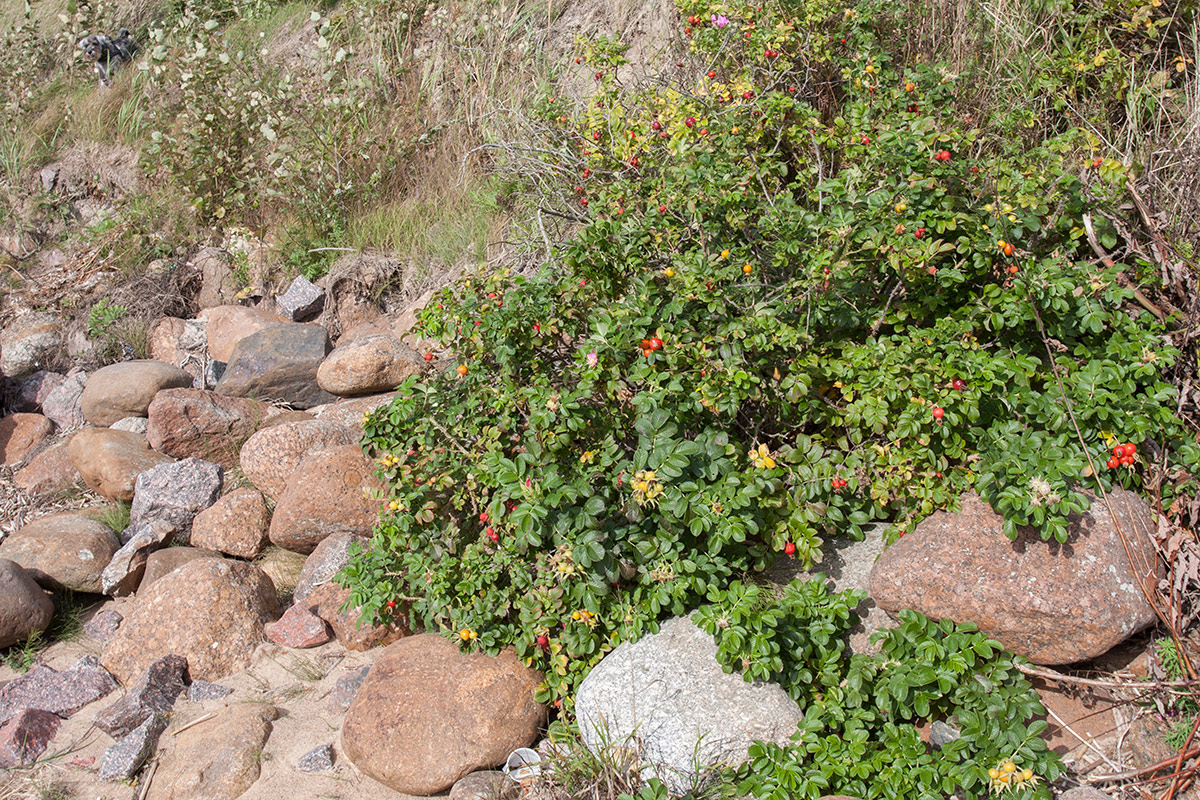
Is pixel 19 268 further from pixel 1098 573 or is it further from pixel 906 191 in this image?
pixel 1098 573

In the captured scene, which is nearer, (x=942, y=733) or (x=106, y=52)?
(x=942, y=733)

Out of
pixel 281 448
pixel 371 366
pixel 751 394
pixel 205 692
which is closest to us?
pixel 751 394

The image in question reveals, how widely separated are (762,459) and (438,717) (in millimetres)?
1390

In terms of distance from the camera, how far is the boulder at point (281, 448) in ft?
14.7

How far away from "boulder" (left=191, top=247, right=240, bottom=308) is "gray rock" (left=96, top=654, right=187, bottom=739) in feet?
13.1

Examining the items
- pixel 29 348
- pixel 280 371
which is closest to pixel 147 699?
pixel 280 371

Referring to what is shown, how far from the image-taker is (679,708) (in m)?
2.61

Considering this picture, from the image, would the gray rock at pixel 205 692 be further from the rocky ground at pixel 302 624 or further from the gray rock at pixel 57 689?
the gray rock at pixel 57 689

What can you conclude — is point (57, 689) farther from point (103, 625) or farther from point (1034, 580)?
point (1034, 580)

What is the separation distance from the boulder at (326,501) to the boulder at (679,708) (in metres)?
1.64

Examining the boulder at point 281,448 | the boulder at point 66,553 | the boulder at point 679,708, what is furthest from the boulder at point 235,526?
the boulder at point 679,708

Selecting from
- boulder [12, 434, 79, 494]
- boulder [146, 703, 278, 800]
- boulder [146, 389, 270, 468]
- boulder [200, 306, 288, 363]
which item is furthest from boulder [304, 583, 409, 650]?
boulder [200, 306, 288, 363]

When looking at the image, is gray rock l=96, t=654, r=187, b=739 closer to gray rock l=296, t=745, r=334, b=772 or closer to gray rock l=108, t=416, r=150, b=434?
gray rock l=296, t=745, r=334, b=772

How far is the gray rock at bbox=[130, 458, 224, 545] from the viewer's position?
451cm
